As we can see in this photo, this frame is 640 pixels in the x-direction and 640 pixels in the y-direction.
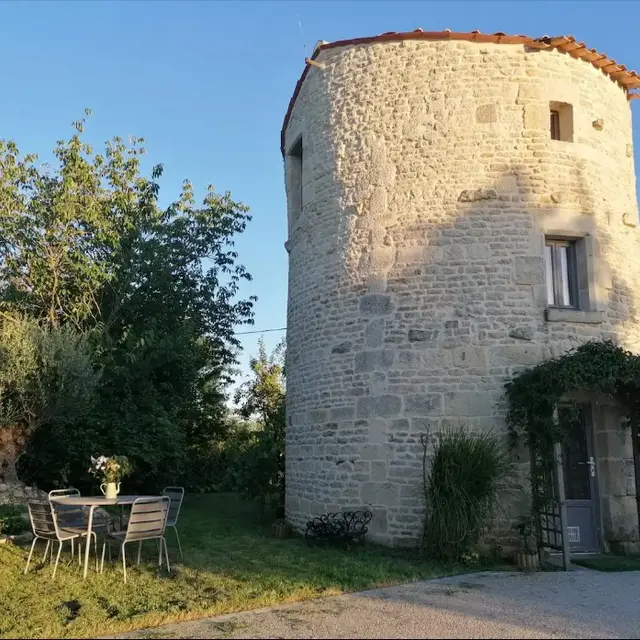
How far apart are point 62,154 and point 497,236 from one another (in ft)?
34.3

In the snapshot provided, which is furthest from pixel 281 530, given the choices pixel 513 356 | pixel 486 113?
pixel 486 113

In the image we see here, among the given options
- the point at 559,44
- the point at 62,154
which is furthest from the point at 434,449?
the point at 62,154

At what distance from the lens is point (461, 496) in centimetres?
714

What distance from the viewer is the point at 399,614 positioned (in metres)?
4.95

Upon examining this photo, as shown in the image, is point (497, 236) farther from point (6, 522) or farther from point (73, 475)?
point (73, 475)

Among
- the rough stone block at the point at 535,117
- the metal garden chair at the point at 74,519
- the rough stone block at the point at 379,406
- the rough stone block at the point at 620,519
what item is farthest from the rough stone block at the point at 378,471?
the rough stone block at the point at 535,117

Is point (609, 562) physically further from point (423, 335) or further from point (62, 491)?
point (62, 491)

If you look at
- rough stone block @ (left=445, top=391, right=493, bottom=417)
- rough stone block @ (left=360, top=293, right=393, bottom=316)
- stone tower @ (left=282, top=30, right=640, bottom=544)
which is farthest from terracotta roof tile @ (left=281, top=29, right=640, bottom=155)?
rough stone block @ (left=445, top=391, right=493, bottom=417)

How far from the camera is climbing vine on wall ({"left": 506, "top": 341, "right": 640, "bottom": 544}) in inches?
287

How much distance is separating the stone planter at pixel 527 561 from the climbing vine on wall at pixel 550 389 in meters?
0.53

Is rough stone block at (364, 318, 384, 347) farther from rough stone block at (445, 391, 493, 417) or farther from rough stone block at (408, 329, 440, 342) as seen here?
rough stone block at (445, 391, 493, 417)

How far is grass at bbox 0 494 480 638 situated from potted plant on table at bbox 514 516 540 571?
0.73m

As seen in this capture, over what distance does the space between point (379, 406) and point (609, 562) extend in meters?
3.17

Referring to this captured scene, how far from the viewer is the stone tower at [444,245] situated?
8023mm
